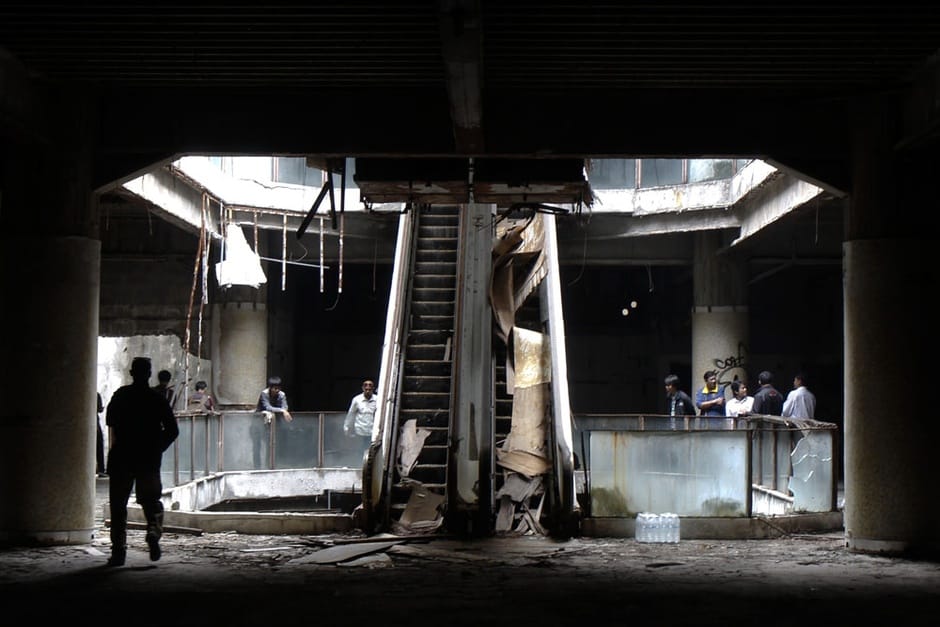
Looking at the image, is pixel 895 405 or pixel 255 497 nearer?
pixel 895 405

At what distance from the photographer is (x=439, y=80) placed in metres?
10.5

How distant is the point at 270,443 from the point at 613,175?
9205mm

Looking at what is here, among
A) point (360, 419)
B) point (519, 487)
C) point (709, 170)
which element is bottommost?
point (519, 487)

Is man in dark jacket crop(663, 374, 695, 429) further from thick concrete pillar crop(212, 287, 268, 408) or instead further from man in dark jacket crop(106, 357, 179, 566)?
man in dark jacket crop(106, 357, 179, 566)

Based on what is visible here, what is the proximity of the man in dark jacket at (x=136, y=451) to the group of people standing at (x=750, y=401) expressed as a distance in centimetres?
828

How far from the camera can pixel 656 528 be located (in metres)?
12.0

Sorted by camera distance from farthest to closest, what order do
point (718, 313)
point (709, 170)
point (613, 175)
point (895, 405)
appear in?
point (718, 313), point (613, 175), point (709, 170), point (895, 405)

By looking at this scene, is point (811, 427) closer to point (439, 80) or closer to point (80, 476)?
point (439, 80)

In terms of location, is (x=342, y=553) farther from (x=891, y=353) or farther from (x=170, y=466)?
(x=891, y=353)

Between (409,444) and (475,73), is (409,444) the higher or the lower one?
the lower one

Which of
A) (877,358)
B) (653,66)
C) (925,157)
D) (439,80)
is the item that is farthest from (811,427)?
(439,80)

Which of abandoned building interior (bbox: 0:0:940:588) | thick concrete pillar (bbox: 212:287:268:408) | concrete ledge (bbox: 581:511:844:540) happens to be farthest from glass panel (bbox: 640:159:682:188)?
concrete ledge (bbox: 581:511:844:540)

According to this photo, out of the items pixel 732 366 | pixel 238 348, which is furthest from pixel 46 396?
pixel 732 366

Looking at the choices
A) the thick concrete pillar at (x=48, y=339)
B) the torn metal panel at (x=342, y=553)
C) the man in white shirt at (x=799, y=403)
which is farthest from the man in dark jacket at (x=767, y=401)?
the thick concrete pillar at (x=48, y=339)
